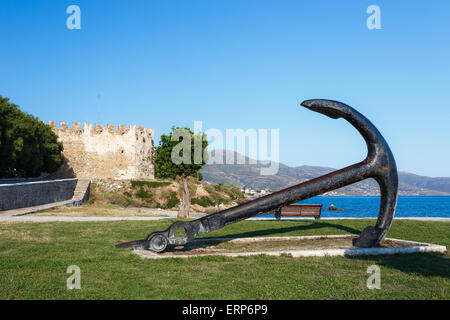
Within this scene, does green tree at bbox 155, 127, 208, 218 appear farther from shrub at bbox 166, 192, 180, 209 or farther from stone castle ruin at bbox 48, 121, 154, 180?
stone castle ruin at bbox 48, 121, 154, 180

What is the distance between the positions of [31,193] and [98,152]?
1916 cm

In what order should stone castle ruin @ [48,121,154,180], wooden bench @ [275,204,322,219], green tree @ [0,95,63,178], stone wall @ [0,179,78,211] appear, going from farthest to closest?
1. stone castle ruin @ [48,121,154,180]
2. green tree @ [0,95,63,178]
3. wooden bench @ [275,204,322,219]
4. stone wall @ [0,179,78,211]

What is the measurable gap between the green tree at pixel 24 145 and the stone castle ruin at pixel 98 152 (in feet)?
4.09

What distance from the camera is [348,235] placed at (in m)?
9.20

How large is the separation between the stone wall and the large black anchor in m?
10.1

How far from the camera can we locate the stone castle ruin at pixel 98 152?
35.7 meters

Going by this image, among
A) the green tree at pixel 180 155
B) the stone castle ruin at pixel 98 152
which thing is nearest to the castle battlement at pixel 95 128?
the stone castle ruin at pixel 98 152

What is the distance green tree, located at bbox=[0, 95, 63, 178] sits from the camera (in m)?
24.8

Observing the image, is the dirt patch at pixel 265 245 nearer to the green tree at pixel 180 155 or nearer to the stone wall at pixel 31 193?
the green tree at pixel 180 155

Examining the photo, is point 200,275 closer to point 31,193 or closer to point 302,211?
point 302,211

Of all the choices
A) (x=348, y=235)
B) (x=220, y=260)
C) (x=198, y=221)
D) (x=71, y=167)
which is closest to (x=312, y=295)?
(x=220, y=260)

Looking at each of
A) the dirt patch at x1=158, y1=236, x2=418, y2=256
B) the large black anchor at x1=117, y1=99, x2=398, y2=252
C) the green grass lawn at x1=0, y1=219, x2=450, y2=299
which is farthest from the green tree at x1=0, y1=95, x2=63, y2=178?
the large black anchor at x1=117, y1=99, x2=398, y2=252

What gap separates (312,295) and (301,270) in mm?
1215

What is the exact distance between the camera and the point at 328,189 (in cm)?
658
